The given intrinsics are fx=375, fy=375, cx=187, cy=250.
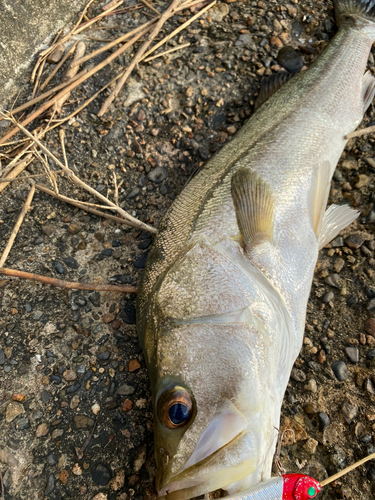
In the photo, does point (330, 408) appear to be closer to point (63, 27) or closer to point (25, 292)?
point (25, 292)

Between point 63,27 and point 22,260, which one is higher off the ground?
point 63,27

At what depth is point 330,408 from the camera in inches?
96.6

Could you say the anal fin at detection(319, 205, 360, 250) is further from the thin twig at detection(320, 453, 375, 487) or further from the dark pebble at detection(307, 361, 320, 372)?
the thin twig at detection(320, 453, 375, 487)

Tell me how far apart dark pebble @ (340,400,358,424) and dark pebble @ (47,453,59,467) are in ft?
6.07

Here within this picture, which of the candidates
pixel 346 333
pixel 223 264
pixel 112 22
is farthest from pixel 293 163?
pixel 112 22

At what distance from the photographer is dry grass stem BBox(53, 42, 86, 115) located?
3.35 meters

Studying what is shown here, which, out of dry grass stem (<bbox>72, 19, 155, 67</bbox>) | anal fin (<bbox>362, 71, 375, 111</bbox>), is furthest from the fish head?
dry grass stem (<bbox>72, 19, 155, 67</bbox>)

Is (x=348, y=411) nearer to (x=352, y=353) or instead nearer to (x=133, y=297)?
(x=352, y=353)

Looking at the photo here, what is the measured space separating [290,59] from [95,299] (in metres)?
2.85

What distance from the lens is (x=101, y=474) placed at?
231 cm

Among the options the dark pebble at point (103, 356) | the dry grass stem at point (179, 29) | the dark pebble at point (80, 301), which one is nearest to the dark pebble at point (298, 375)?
the dark pebble at point (103, 356)

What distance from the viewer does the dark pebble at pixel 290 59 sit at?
11.6ft

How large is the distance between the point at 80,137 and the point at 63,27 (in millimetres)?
1316

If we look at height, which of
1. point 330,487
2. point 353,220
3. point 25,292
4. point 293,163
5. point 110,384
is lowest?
point 330,487
